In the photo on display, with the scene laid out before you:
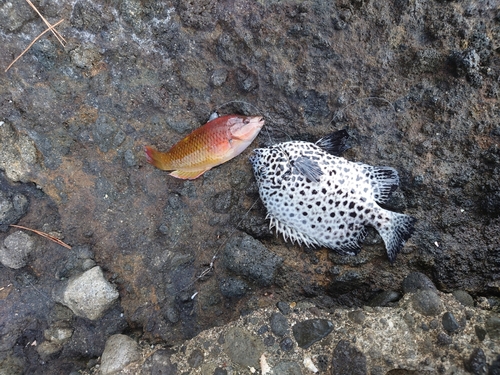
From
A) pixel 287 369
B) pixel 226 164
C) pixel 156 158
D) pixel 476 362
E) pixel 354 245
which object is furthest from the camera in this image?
pixel 226 164

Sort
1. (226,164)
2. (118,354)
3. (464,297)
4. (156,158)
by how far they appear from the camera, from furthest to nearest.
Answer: (226,164), (156,158), (118,354), (464,297)

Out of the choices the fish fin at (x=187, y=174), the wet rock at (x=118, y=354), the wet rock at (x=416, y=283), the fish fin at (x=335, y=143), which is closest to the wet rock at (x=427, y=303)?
the wet rock at (x=416, y=283)

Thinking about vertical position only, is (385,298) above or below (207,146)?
below

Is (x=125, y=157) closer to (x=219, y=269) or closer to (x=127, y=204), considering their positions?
(x=127, y=204)

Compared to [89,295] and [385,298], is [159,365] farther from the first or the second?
[385,298]

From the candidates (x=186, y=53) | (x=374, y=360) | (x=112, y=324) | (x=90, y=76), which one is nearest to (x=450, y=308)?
(x=374, y=360)

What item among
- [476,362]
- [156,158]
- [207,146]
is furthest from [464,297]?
[156,158]
